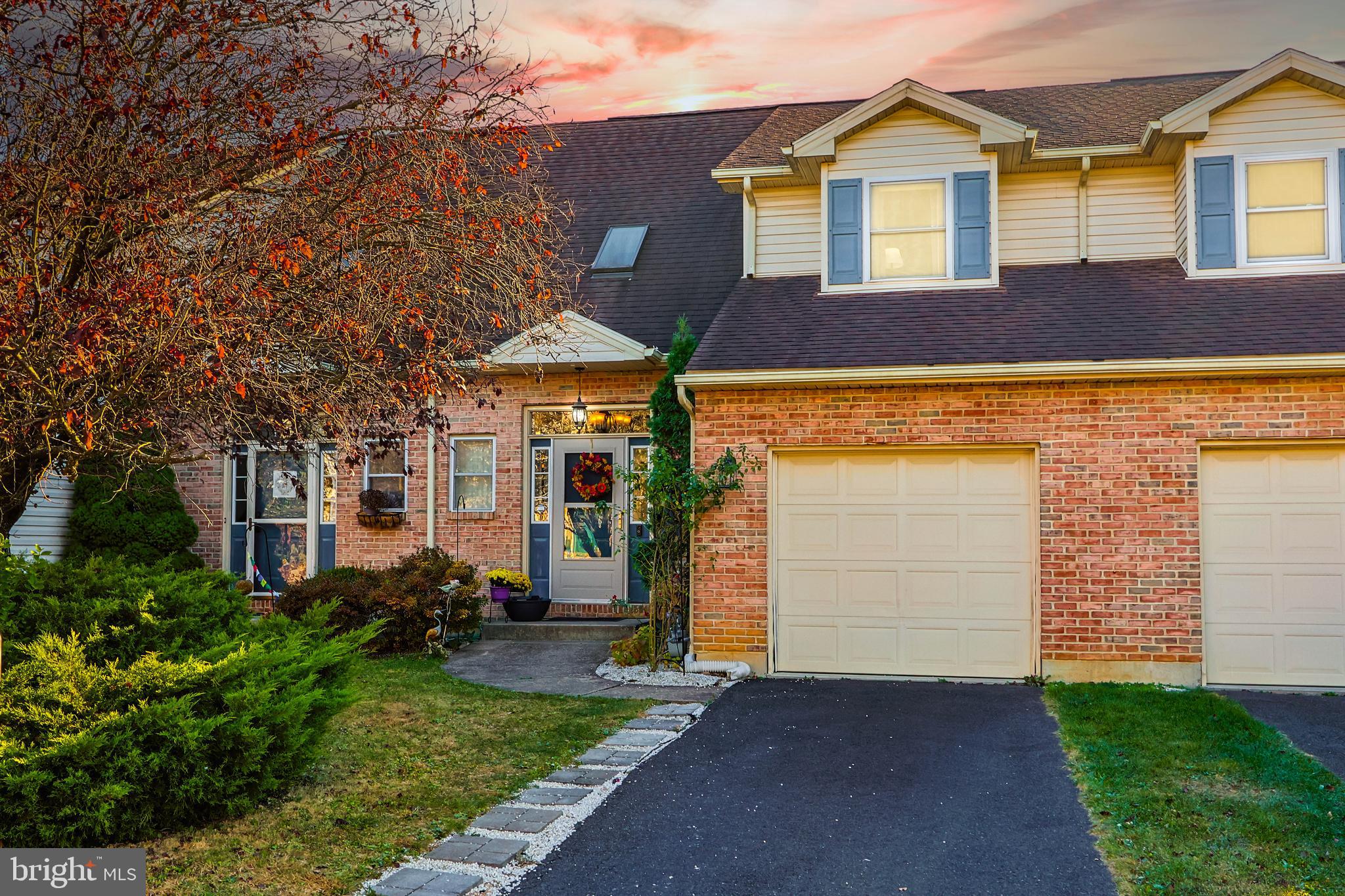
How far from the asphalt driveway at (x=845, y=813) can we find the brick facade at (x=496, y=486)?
5.50 meters

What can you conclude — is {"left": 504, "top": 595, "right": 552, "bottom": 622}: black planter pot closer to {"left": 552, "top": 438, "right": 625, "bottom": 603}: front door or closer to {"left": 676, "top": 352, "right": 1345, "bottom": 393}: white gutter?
{"left": 552, "top": 438, "right": 625, "bottom": 603}: front door

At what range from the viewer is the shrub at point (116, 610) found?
604 centimetres

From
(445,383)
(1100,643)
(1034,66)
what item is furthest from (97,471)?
(1034,66)

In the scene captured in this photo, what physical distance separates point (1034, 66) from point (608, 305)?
7.31 meters

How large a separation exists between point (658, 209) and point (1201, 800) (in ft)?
36.3

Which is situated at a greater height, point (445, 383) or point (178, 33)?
point (178, 33)

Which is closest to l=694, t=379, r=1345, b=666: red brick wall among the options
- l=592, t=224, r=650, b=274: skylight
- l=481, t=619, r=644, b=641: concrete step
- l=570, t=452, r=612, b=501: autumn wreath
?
l=481, t=619, r=644, b=641: concrete step

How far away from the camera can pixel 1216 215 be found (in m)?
11.0

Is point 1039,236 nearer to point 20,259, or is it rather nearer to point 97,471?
point 20,259

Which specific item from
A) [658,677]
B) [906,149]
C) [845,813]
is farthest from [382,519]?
[845,813]

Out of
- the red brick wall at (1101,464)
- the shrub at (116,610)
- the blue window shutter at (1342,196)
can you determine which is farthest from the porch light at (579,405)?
the blue window shutter at (1342,196)

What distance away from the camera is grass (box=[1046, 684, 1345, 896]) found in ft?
16.1

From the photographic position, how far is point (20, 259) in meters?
5.42

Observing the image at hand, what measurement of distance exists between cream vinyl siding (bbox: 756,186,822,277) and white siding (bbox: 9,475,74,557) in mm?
8979
